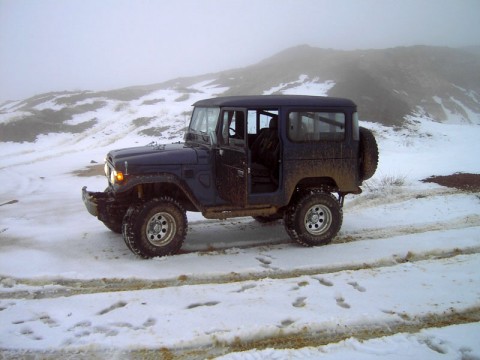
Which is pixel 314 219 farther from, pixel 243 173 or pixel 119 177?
pixel 119 177

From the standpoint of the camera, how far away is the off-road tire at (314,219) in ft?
22.4

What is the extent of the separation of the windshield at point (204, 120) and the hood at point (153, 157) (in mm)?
501

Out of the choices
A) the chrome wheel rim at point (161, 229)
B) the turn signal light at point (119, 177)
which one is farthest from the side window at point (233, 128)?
the turn signal light at point (119, 177)

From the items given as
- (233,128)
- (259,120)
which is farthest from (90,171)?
(233,128)

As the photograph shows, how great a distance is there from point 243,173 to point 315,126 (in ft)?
4.95

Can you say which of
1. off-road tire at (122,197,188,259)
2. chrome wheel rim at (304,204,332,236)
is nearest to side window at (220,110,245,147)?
off-road tire at (122,197,188,259)

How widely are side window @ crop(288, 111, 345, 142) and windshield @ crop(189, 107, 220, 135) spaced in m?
1.20

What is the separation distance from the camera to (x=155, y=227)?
625 centimetres

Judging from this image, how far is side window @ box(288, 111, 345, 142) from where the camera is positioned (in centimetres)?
671

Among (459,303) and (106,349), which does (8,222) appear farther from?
(459,303)

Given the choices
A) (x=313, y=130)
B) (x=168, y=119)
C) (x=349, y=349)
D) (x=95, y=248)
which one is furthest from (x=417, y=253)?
(x=168, y=119)

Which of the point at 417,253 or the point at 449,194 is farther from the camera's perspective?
the point at 449,194

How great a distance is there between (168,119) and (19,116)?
388 inches

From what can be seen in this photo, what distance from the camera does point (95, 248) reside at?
22.2 ft
